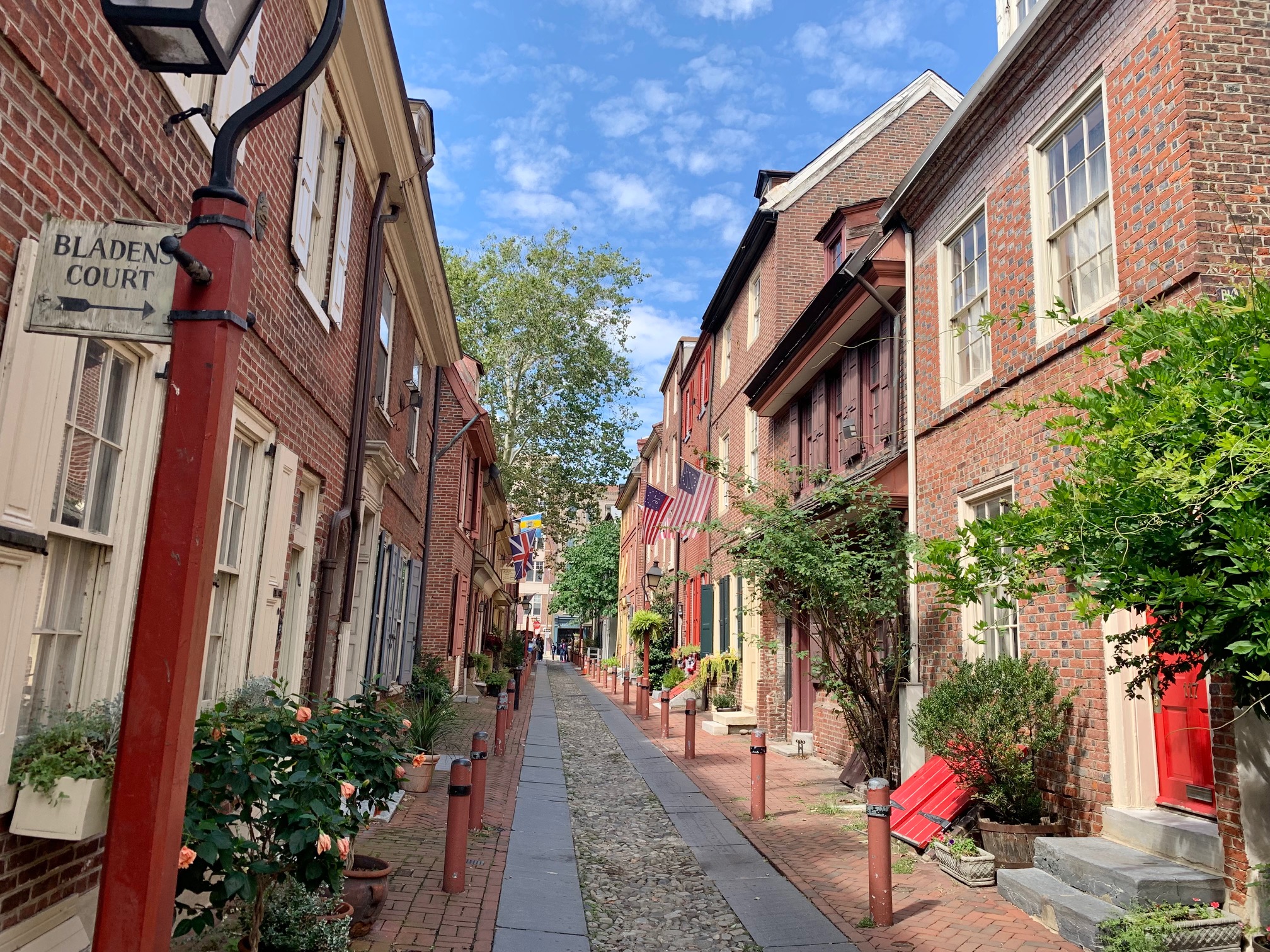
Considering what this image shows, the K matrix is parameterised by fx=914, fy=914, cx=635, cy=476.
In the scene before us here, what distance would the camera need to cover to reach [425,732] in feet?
33.2

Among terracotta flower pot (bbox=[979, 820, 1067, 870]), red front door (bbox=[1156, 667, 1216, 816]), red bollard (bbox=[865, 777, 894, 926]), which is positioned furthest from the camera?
terracotta flower pot (bbox=[979, 820, 1067, 870])

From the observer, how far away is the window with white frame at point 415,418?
13580 millimetres

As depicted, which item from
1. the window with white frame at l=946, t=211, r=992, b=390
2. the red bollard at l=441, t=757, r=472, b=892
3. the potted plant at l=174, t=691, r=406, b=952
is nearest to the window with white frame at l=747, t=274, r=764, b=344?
the window with white frame at l=946, t=211, r=992, b=390

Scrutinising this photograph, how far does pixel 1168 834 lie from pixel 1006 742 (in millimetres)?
1262

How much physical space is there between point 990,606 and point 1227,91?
180 inches

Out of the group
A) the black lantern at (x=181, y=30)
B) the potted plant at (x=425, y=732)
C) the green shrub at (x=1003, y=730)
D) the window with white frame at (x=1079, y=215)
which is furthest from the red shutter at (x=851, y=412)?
the black lantern at (x=181, y=30)

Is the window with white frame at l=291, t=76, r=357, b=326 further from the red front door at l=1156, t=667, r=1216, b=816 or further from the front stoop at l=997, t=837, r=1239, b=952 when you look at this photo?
the red front door at l=1156, t=667, r=1216, b=816

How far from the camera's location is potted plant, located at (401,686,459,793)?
9258mm

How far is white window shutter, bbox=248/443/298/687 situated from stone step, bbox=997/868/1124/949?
17.4 ft

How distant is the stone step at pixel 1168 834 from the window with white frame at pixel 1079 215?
3.61 m

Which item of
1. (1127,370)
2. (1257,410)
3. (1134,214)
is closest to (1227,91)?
(1134,214)

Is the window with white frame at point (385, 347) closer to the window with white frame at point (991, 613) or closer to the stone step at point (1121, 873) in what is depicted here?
the window with white frame at point (991, 613)

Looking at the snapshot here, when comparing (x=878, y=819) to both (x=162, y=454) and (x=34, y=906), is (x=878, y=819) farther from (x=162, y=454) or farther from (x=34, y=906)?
(x=162, y=454)

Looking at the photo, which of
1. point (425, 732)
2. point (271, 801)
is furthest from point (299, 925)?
point (425, 732)
